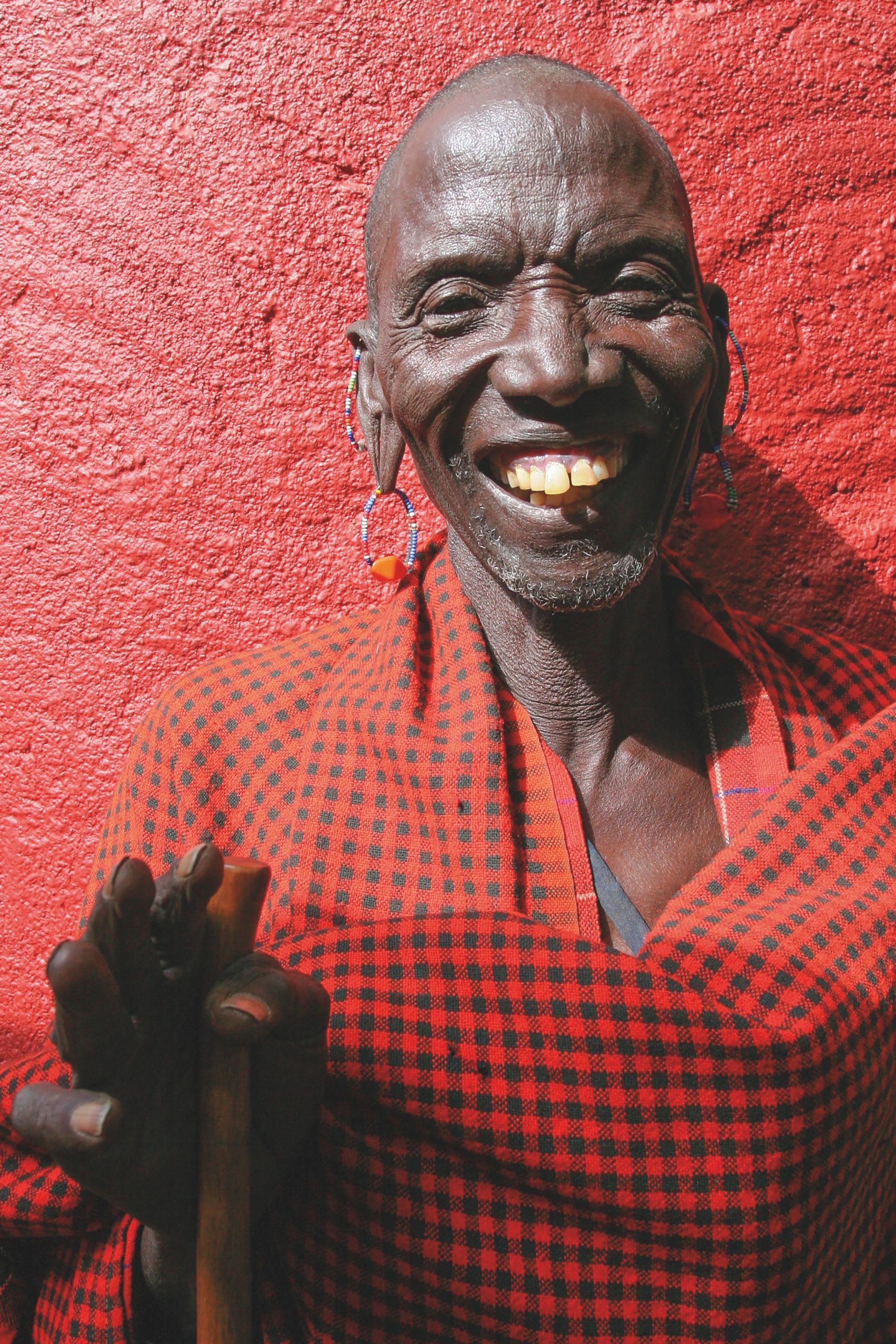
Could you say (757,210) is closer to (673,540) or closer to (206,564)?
(673,540)

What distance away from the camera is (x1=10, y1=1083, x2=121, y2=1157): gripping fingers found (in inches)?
36.6

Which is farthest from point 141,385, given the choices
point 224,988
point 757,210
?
point 224,988

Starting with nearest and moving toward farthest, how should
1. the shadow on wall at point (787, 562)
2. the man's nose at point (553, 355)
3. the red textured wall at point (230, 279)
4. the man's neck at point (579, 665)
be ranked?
the man's nose at point (553, 355)
the man's neck at point (579, 665)
the red textured wall at point (230, 279)
the shadow on wall at point (787, 562)

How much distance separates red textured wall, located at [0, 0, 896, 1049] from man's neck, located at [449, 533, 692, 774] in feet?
1.60

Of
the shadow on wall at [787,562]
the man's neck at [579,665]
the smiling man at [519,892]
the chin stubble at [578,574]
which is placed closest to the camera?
the smiling man at [519,892]

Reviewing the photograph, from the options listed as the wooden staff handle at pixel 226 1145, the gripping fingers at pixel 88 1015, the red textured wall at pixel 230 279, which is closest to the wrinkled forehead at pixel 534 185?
the red textured wall at pixel 230 279

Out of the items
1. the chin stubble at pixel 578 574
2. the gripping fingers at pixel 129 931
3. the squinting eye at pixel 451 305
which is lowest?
the gripping fingers at pixel 129 931

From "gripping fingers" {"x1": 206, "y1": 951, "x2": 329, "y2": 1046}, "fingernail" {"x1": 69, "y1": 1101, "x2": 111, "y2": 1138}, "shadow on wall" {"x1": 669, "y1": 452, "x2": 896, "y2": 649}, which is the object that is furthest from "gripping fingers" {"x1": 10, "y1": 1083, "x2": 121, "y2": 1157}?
"shadow on wall" {"x1": 669, "y1": 452, "x2": 896, "y2": 649}

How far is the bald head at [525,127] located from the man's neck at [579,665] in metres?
0.54

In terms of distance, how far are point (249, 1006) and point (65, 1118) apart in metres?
0.18

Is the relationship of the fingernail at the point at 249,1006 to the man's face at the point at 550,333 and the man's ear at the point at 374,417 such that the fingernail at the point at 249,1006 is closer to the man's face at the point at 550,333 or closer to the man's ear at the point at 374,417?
the man's face at the point at 550,333

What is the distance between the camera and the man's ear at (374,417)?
170 cm

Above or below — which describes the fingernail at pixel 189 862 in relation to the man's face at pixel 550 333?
below

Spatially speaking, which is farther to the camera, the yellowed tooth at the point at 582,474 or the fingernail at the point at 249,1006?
the yellowed tooth at the point at 582,474
